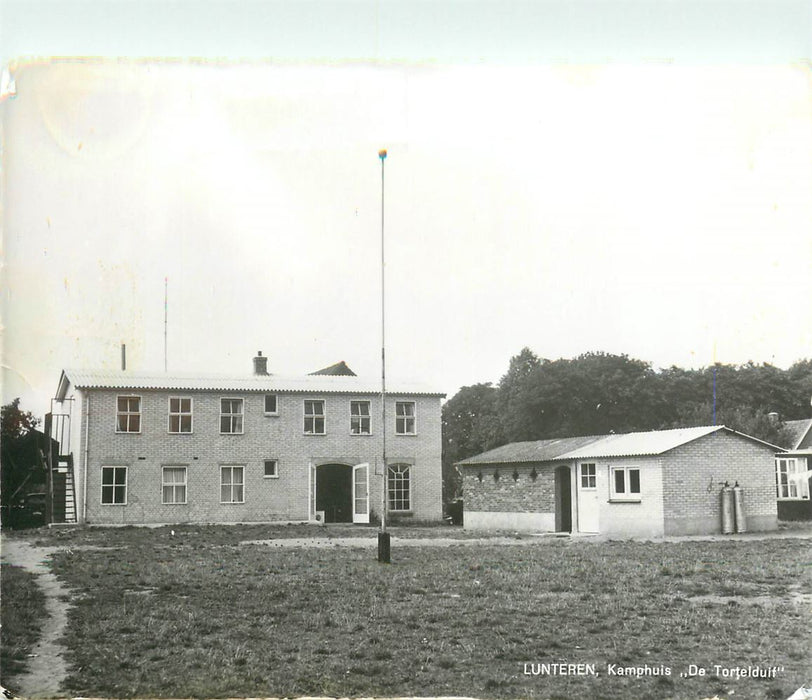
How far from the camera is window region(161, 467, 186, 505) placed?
3002cm

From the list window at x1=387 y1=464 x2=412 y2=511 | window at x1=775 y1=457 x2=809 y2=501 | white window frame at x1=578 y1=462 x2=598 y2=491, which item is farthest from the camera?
window at x1=775 y1=457 x2=809 y2=501

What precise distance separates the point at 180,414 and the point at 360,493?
22.6 ft

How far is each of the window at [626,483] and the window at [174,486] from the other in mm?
14751

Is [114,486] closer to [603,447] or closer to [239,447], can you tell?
[239,447]

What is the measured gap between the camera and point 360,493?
31.6 m

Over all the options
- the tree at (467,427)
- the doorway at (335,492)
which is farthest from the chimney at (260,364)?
the tree at (467,427)

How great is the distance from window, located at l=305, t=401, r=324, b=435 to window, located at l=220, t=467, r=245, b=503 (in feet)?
9.36

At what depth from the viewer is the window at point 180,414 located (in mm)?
30484

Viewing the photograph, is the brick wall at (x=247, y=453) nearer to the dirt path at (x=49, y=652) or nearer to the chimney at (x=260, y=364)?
the chimney at (x=260, y=364)

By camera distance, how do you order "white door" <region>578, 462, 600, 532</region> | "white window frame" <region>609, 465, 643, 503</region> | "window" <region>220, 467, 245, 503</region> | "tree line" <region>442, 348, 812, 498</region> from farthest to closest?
"tree line" <region>442, 348, 812, 498</region>
"window" <region>220, 467, 245, 503</region>
"white door" <region>578, 462, 600, 532</region>
"white window frame" <region>609, 465, 643, 503</region>

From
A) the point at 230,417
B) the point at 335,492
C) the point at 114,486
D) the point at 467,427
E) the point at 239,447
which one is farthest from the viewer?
the point at 467,427

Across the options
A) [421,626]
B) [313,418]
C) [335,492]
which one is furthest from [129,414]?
[421,626]

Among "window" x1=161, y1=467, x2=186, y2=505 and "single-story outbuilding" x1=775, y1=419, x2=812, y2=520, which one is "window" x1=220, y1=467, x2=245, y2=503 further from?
"single-story outbuilding" x1=775, y1=419, x2=812, y2=520

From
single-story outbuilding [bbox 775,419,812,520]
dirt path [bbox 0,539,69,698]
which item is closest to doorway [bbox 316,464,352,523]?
single-story outbuilding [bbox 775,419,812,520]
